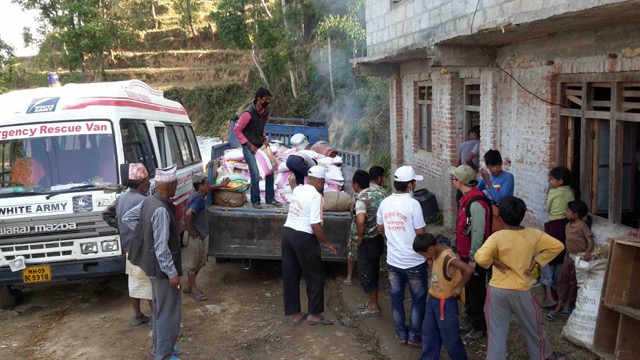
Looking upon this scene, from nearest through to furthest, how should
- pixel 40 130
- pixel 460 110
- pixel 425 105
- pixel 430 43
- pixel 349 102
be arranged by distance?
pixel 40 130, pixel 430 43, pixel 460 110, pixel 425 105, pixel 349 102

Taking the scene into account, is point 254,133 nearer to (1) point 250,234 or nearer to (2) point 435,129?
(1) point 250,234

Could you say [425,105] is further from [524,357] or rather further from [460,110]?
[524,357]

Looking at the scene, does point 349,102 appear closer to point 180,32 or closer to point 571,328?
point 571,328

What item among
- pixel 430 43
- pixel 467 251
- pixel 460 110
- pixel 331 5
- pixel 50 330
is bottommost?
pixel 50 330

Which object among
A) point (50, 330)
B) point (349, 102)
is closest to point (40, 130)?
point (50, 330)

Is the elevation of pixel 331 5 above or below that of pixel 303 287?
above

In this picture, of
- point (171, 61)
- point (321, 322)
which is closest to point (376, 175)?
point (321, 322)

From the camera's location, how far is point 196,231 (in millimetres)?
6621

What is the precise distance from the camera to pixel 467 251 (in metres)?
5.04

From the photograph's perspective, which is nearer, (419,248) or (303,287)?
(419,248)

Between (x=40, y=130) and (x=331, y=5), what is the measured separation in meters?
16.8

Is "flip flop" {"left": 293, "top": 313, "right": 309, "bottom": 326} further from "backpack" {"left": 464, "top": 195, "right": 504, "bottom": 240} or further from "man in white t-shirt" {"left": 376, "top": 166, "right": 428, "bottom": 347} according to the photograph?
"backpack" {"left": 464, "top": 195, "right": 504, "bottom": 240}

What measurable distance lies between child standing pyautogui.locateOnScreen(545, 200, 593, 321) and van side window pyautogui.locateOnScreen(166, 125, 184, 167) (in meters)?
5.64

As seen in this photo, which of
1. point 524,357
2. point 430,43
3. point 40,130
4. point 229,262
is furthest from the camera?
point 229,262
